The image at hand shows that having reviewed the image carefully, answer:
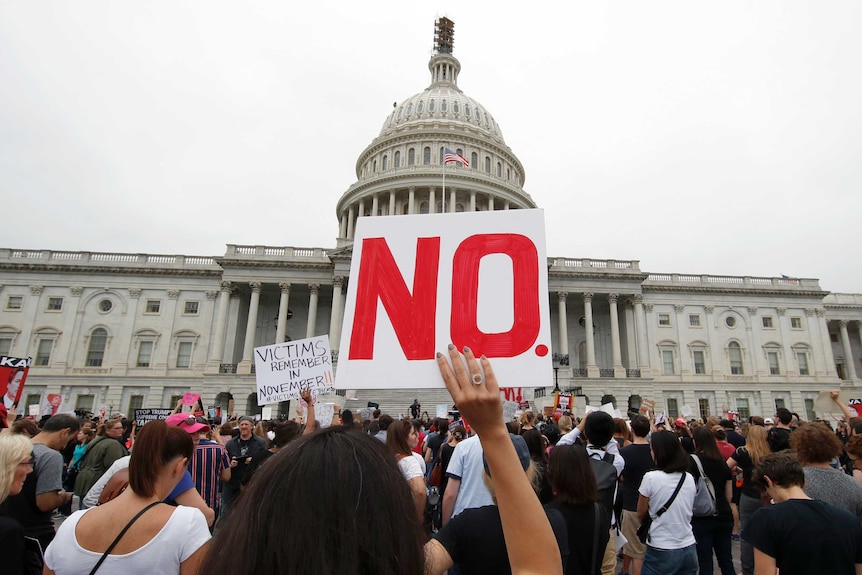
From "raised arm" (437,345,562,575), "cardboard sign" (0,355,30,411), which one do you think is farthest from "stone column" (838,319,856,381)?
"cardboard sign" (0,355,30,411)

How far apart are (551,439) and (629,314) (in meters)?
40.7

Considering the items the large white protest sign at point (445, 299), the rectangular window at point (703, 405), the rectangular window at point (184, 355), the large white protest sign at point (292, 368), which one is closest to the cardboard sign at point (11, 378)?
the large white protest sign at point (292, 368)

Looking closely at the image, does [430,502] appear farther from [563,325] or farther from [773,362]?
[773,362]

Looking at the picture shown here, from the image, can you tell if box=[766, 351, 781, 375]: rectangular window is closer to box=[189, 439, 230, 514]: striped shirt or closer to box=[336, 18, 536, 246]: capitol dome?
box=[336, 18, 536, 246]: capitol dome

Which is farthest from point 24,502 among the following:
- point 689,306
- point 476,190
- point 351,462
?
point 476,190

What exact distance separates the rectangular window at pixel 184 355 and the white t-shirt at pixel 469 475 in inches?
1719

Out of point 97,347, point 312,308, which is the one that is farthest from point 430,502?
point 97,347

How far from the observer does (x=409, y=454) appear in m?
5.63

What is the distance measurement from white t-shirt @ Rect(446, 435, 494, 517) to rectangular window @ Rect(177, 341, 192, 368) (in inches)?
1719

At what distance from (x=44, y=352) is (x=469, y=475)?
49617mm

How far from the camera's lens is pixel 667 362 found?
45719 mm

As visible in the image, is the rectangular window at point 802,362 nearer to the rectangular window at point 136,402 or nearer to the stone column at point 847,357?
the stone column at point 847,357

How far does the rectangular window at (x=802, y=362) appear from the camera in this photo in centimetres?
4619

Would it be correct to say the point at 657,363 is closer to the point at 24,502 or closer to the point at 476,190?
the point at 476,190
